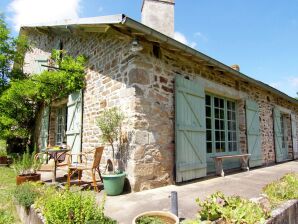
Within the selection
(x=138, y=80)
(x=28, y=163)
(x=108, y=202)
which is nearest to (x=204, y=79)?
(x=138, y=80)

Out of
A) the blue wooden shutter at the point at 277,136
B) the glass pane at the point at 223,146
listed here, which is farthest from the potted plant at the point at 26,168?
the blue wooden shutter at the point at 277,136

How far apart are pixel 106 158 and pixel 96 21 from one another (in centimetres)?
265

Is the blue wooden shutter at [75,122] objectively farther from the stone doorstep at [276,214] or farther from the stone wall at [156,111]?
the stone doorstep at [276,214]

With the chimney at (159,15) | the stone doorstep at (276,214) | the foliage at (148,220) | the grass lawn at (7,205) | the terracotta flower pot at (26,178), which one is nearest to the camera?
the foliage at (148,220)

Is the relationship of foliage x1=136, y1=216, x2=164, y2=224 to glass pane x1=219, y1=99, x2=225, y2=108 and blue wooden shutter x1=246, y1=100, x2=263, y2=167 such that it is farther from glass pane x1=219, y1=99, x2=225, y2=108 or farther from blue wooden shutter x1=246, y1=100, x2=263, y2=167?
blue wooden shutter x1=246, y1=100, x2=263, y2=167

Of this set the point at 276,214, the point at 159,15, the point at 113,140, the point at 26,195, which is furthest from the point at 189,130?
the point at 159,15

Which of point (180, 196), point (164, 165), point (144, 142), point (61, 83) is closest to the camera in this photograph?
point (180, 196)

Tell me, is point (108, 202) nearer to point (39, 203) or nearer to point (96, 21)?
point (39, 203)

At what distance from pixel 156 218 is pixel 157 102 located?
262 cm

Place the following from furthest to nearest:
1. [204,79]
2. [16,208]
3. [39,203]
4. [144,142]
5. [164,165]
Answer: [204,79], [164,165], [144,142], [16,208], [39,203]

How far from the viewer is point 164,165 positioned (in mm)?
4543

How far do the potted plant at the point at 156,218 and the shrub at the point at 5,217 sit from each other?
2082 millimetres

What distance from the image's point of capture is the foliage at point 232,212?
2273 millimetres

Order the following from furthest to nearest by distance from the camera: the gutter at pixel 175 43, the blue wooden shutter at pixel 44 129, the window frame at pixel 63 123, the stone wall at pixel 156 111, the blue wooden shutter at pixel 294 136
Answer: the blue wooden shutter at pixel 294 136 → the blue wooden shutter at pixel 44 129 → the window frame at pixel 63 123 → the stone wall at pixel 156 111 → the gutter at pixel 175 43
